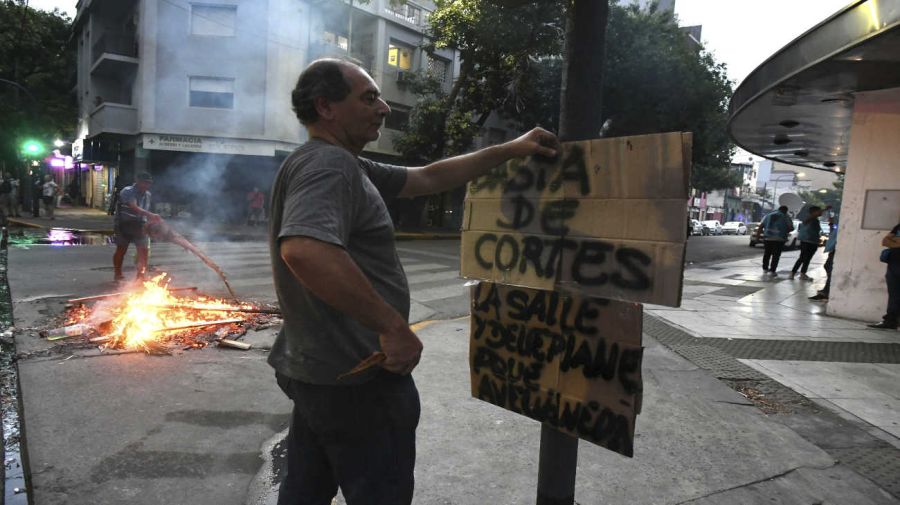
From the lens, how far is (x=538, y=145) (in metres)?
1.77

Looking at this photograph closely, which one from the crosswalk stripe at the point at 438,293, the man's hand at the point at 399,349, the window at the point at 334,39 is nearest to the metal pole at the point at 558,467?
the man's hand at the point at 399,349

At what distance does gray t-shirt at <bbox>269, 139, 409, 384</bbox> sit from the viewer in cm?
133

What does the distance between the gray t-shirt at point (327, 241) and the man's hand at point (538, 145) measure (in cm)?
54

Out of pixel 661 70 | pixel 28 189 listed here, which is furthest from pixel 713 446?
pixel 28 189

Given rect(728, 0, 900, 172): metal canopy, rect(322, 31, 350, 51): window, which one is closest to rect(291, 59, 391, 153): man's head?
rect(728, 0, 900, 172): metal canopy

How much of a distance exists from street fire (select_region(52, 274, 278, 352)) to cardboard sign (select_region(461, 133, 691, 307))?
3.43m

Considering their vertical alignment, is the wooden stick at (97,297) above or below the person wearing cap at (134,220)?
below

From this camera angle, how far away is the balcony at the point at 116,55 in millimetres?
19491

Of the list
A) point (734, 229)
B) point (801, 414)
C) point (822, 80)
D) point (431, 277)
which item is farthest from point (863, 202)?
point (734, 229)

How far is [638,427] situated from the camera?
3264mm

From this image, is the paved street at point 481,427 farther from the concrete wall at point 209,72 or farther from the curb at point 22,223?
the concrete wall at point 209,72

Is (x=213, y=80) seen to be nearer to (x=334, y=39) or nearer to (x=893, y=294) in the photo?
(x=334, y=39)

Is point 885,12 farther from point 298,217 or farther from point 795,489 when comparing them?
point 298,217

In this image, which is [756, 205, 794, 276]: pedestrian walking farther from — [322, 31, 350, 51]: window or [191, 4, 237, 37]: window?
[191, 4, 237, 37]: window
